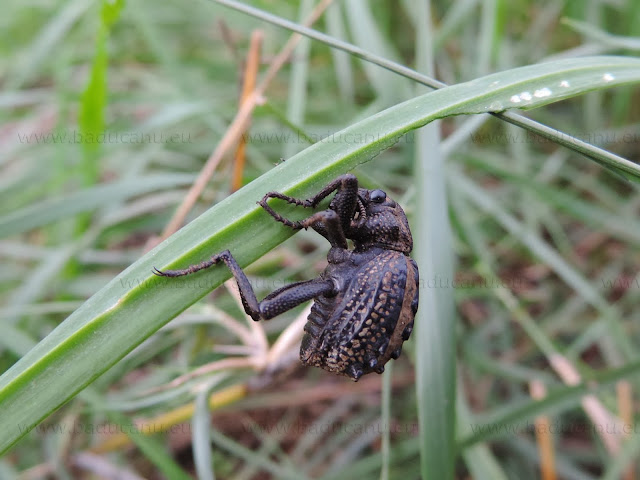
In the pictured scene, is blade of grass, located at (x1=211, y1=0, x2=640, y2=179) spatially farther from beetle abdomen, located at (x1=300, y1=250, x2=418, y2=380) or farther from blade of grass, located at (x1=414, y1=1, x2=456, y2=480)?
beetle abdomen, located at (x1=300, y1=250, x2=418, y2=380)

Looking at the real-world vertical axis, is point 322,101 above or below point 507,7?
below

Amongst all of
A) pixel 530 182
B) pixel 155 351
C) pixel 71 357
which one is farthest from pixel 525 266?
pixel 71 357

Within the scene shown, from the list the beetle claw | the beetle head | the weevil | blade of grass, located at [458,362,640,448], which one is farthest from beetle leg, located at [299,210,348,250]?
blade of grass, located at [458,362,640,448]

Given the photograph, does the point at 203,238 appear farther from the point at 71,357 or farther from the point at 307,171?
the point at 71,357

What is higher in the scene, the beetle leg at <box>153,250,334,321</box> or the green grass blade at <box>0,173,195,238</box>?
the beetle leg at <box>153,250,334,321</box>

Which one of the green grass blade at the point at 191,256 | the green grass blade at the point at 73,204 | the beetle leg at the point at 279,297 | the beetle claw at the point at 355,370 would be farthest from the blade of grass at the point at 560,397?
the green grass blade at the point at 73,204

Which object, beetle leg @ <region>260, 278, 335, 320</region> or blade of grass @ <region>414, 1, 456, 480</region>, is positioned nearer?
blade of grass @ <region>414, 1, 456, 480</region>
